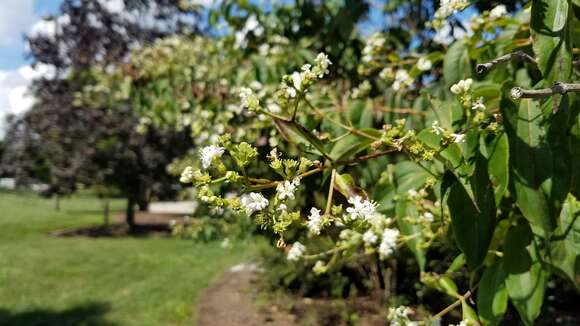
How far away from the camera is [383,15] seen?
3816 millimetres

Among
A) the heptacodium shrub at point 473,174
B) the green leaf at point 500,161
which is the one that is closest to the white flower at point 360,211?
the heptacodium shrub at point 473,174

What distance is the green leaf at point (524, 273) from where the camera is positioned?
3.53 feet

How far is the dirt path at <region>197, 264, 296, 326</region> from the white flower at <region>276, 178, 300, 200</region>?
3.66 m

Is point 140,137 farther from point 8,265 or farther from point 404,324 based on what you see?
point 404,324

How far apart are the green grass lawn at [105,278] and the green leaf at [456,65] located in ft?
11.8

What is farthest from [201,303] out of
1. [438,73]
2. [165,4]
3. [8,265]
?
[165,4]

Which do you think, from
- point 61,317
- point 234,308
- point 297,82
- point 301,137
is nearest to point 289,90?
point 297,82

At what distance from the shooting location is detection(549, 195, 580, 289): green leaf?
0.96m

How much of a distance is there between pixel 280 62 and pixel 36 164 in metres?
12.1

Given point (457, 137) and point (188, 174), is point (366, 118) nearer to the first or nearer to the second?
point (457, 137)

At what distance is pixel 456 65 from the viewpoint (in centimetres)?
162

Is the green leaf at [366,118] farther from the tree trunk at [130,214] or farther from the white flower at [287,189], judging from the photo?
the tree trunk at [130,214]

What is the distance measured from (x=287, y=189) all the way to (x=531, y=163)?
1.30 ft

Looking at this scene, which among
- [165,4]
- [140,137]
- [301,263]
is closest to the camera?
[301,263]
